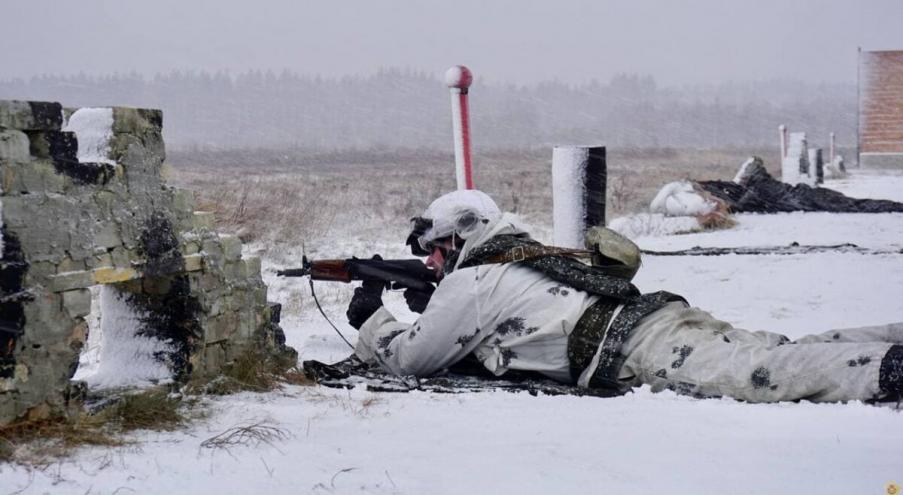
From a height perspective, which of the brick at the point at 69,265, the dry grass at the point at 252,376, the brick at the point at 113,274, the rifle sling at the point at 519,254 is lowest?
the dry grass at the point at 252,376

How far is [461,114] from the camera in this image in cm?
650

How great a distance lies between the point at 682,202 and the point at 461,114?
7102mm

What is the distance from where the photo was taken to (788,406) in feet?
12.1

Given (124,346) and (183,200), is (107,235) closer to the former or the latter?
(183,200)

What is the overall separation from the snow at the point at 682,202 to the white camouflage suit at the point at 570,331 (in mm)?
8295

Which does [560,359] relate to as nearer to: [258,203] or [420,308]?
[420,308]

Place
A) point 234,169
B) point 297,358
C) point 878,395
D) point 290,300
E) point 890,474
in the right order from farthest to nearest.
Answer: point 234,169
point 290,300
point 297,358
point 878,395
point 890,474

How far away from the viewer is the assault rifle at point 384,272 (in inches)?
198

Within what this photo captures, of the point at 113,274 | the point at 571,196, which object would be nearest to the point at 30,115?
the point at 113,274

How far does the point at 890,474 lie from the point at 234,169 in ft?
79.0

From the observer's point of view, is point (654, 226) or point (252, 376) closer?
point (252, 376)

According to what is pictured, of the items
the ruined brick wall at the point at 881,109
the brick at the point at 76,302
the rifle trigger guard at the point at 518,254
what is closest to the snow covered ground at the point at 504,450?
the brick at the point at 76,302

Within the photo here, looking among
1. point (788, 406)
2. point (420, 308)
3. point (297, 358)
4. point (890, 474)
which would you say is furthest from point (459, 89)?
point (890, 474)

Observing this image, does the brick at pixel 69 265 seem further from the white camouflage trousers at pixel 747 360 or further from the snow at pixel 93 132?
the white camouflage trousers at pixel 747 360
